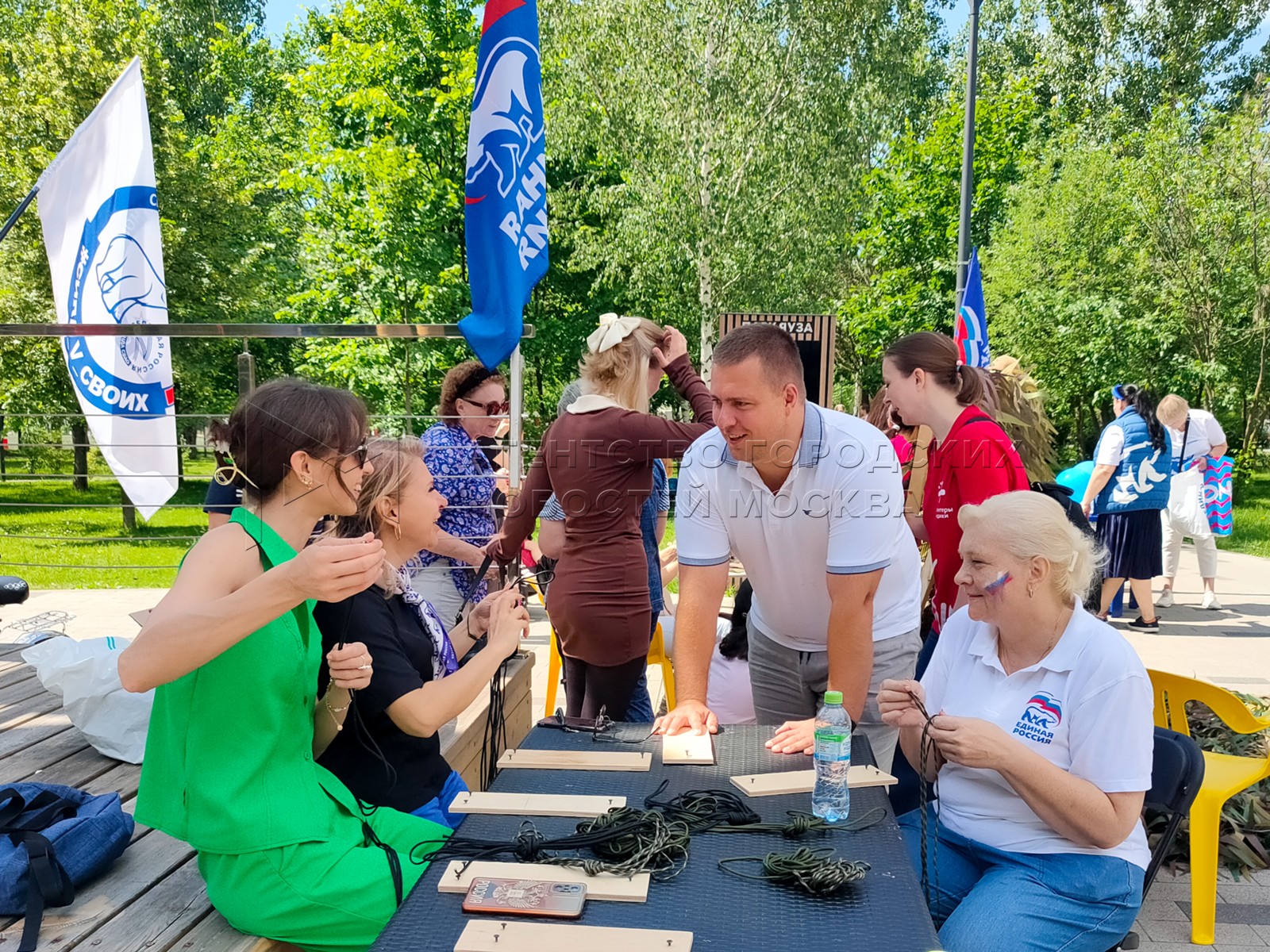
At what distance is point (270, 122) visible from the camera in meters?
25.0

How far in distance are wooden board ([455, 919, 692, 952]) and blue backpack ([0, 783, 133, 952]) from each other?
108 cm

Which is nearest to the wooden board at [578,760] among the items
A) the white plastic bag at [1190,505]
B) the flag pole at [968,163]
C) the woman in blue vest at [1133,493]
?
the woman in blue vest at [1133,493]

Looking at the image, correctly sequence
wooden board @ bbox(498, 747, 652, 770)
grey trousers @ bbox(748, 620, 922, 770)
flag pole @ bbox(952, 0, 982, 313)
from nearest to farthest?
wooden board @ bbox(498, 747, 652, 770) → grey trousers @ bbox(748, 620, 922, 770) → flag pole @ bbox(952, 0, 982, 313)

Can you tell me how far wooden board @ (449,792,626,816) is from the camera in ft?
6.52

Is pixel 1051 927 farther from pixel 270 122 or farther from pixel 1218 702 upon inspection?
pixel 270 122

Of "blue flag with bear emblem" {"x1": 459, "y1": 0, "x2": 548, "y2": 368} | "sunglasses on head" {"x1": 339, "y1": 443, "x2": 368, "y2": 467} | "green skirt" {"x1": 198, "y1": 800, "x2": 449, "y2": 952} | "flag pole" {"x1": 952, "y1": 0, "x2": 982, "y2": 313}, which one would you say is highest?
"flag pole" {"x1": 952, "y1": 0, "x2": 982, "y2": 313}

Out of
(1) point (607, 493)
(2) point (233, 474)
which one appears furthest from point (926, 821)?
(2) point (233, 474)

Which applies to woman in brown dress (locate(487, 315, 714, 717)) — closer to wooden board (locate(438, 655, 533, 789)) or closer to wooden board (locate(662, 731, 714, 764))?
wooden board (locate(438, 655, 533, 789))

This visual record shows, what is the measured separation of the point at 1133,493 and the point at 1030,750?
6.05m

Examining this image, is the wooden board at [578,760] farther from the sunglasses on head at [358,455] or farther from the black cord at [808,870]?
the sunglasses on head at [358,455]

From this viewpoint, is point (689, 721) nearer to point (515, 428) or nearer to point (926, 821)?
point (926, 821)

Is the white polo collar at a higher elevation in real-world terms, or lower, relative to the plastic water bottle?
higher

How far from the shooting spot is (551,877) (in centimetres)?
170

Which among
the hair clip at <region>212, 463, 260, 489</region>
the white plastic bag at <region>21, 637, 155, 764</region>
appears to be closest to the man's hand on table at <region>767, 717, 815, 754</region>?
the hair clip at <region>212, 463, 260, 489</region>
